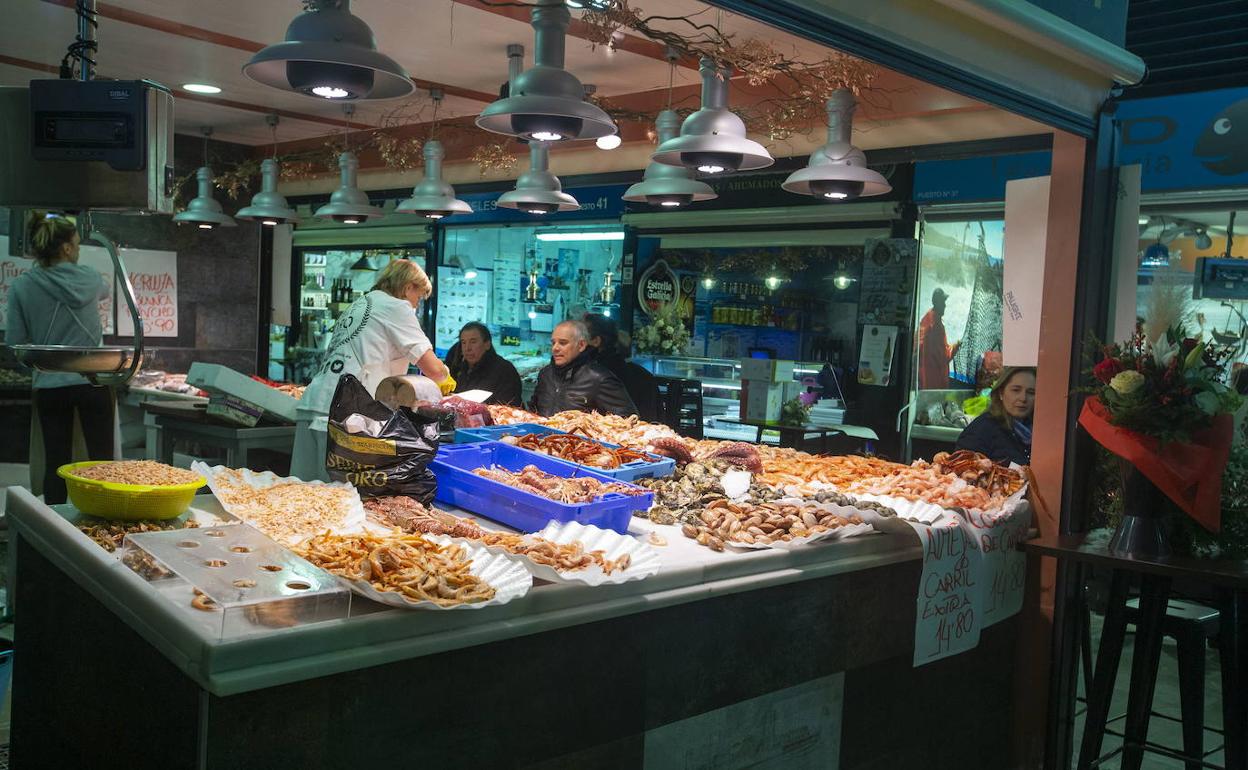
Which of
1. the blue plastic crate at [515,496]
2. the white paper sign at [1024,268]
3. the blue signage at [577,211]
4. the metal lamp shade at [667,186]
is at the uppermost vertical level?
the blue signage at [577,211]

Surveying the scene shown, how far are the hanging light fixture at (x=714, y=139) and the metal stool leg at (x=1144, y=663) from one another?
2.19 m

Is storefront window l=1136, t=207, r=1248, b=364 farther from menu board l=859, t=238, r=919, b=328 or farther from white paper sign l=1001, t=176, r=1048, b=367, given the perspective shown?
white paper sign l=1001, t=176, r=1048, b=367

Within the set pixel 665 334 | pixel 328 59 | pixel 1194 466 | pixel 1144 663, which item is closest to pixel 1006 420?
pixel 1194 466

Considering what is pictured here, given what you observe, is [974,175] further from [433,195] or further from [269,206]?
[269,206]

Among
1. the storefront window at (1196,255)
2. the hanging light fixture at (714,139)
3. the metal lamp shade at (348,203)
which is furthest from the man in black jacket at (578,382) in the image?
the storefront window at (1196,255)

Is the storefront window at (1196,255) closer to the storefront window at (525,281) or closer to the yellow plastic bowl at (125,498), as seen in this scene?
the storefront window at (525,281)

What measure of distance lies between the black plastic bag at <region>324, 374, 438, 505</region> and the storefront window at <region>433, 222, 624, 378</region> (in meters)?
5.68

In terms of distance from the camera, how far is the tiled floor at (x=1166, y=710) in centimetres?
453

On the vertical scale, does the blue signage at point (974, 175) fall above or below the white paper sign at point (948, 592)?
above

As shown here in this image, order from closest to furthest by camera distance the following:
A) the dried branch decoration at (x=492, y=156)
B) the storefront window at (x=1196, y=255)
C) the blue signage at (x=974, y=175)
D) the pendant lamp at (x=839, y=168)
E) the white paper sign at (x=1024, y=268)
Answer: the white paper sign at (x=1024, y=268) < the pendant lamp at (x=839, y=168) < the storefront window at (x=1196, y=255) < the blue signage at (x=974, y=175) < the dried branch decoration at (x=492, y=156)

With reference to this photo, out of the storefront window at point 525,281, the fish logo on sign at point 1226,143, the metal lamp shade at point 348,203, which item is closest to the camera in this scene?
the fish logo on sign at point 1226,143

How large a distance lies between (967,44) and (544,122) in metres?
1.51

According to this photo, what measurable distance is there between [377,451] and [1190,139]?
5.00 meters

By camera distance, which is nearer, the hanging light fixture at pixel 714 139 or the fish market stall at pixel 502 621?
the fish market stall at pixel 502 621
